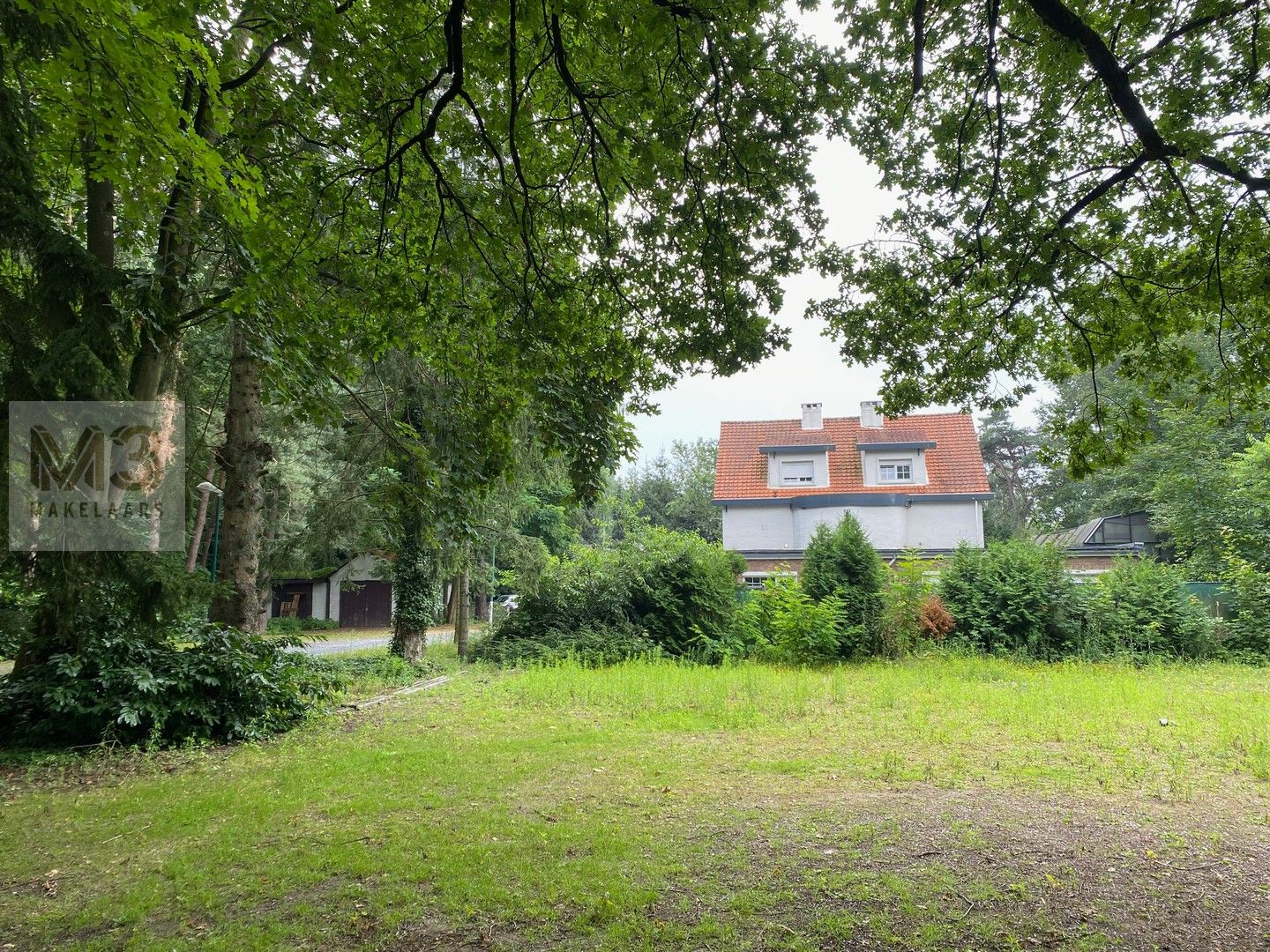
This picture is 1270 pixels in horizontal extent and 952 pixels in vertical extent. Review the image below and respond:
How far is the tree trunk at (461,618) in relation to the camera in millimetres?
14039

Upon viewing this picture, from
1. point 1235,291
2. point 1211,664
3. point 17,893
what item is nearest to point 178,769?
point 17,893

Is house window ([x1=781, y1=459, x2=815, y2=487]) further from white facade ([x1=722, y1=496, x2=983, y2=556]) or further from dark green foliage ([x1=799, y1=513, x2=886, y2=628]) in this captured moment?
dark green foliage ([x1=799, y1=513, x2=886, y2=628])

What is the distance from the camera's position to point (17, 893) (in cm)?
334

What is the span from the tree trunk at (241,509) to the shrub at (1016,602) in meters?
11.9

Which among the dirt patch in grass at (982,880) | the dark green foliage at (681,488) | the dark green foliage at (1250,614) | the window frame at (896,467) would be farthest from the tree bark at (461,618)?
the dark green foliage at (681,488)

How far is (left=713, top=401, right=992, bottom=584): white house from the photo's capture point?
22.0 metres

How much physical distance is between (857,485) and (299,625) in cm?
2048

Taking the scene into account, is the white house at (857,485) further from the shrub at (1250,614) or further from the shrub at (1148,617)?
the shrub at (1250,614)

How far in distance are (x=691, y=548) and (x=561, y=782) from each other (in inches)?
368

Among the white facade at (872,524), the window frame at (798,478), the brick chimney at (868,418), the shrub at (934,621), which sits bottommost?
the shrub at (934,621)

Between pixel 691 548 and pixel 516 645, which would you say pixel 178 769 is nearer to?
pixel 516 645

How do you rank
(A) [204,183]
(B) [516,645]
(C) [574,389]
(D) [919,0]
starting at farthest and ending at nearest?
1. (B) [516,645]
2. (C) [574,389]
3. (A) [204,183]
4. (D) [919,0]

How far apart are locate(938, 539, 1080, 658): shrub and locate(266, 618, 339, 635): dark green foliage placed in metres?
20.3

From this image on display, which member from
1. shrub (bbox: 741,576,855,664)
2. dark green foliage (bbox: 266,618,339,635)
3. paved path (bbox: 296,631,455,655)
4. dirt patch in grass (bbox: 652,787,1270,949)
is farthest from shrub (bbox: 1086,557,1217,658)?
dark green foliage (bbox: 266,618,339,635)
